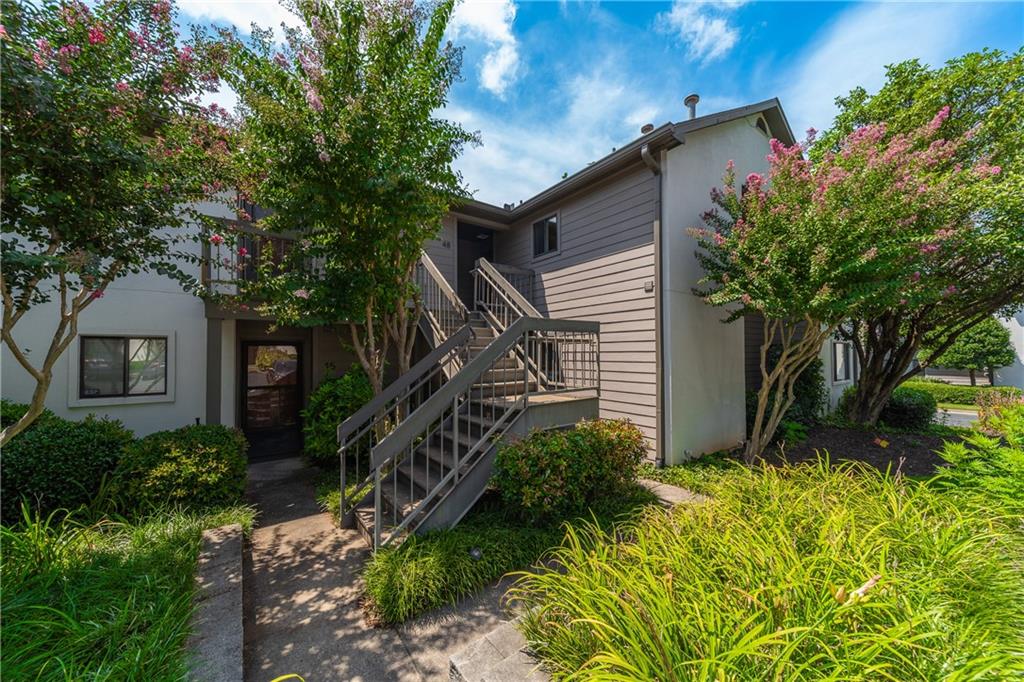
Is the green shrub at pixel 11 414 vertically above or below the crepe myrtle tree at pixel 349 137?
below

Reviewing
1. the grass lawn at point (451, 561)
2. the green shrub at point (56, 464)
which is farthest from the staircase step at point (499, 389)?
the green shrub at point (56, 464)

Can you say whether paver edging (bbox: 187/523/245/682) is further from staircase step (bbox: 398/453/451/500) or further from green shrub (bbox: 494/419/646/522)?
green shrub (bbox: 494/419/646/522)

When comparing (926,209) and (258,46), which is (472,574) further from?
(926,209)

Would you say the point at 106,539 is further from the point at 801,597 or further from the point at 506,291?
the point at 506,291

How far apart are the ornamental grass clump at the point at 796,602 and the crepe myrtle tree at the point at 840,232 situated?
3282 mm

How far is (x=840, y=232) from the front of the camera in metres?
5.04

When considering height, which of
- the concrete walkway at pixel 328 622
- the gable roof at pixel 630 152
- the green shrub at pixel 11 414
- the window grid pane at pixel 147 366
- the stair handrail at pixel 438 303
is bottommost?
the concrete walkway at pixel 328 622

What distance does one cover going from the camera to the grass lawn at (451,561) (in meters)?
2.91

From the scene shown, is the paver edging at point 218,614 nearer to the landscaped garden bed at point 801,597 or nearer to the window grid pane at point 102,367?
the landscaped garden bed at point 801,597

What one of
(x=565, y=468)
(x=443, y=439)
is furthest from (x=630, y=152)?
(x=443, y=439)

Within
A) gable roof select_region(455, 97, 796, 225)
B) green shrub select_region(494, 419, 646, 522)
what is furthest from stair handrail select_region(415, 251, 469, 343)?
green shrub select_region(494, 419, 646, 522)

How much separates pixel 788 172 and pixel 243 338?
9.64 meters

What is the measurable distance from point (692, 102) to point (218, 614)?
32.3 feet

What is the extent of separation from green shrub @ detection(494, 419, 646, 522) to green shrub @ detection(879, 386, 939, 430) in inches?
377
